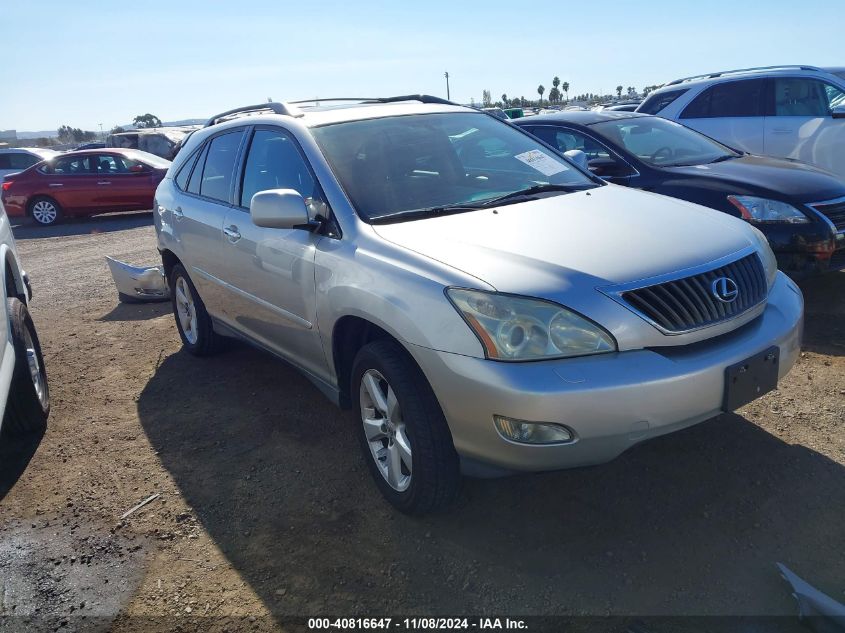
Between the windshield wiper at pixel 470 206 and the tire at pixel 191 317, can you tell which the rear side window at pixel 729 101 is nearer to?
the windshield wiper at pixel 470 206

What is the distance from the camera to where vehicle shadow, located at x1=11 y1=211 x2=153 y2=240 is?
13758 mm

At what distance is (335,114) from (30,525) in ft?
8.36

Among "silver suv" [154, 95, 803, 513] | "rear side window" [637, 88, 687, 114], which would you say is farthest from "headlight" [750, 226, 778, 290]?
"rear side window" [637, 88, 687, 114]

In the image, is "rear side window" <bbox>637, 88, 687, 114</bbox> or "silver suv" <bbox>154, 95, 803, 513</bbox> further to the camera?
"rear side window" <bbox>637, 88, 687, 114</bbox>

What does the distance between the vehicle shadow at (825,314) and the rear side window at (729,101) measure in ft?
9.58

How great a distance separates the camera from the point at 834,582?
2.45 meters

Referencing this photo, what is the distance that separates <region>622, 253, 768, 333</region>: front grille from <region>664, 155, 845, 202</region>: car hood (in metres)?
2.63

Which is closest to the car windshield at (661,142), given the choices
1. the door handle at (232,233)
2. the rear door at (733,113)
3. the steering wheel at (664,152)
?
the steering wheel at (664,152)

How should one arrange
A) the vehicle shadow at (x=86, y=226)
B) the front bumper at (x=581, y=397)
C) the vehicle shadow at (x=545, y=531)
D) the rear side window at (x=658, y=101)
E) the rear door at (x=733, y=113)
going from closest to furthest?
the front bumper at (x=581, y=397) < the vehicle shadow at (x=545, y=531) < the rear door at (x=733, y=113) < the rear side window at (x=658, y=101) < the vehicle shadow at (x=86, y=226)

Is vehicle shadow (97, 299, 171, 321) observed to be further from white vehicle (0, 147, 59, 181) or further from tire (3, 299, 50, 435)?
white vehicle (0, 147, 59, 181)

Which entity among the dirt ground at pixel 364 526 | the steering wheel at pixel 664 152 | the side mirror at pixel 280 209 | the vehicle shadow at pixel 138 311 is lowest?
the dirt ground at pixel 364 526

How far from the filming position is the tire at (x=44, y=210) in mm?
14789

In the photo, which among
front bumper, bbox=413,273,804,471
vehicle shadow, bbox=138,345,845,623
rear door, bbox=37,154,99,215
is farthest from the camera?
rear door, bbox=37,154,99,215

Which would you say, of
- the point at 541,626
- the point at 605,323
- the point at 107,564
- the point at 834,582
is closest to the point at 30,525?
the point at 107,564
